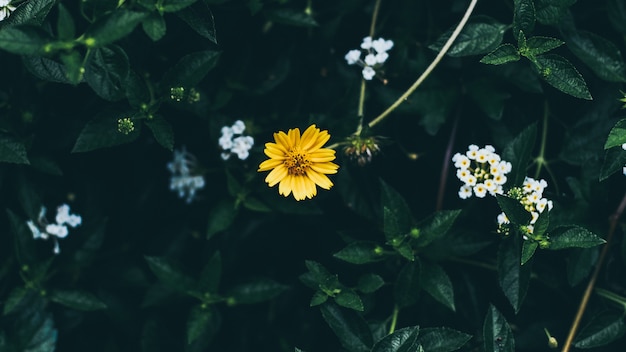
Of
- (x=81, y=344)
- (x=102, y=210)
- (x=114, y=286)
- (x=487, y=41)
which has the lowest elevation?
(x=81, y=344)

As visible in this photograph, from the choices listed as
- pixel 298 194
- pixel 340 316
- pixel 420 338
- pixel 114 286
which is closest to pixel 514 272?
pixel 420 338

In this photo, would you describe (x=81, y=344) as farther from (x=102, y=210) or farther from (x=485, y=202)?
(x=485, y=202)

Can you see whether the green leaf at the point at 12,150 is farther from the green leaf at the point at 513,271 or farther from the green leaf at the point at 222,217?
the green leaf at the point at 513,271

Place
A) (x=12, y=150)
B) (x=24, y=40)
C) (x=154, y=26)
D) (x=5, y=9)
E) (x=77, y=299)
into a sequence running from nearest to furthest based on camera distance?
(x=24, y=40), (x=154, y=26), (x=5, y=9), (x=12, y=150), (x=77, y=299)

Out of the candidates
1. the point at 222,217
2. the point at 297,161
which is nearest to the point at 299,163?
the point at 297,161

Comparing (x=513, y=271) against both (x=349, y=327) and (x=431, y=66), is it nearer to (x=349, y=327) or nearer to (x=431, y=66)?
(x=349, y=327)
